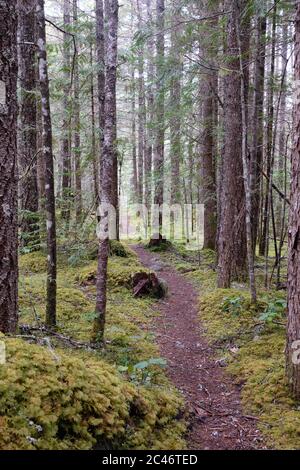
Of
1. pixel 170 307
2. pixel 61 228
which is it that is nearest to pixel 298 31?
pixel 170 307

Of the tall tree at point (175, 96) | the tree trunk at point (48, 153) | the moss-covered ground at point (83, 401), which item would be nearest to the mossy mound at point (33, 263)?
the tree trunk at point (48, 153)

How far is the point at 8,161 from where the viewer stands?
380 centimetres

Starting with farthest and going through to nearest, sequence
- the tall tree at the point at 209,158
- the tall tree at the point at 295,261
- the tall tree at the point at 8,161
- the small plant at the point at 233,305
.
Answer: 1. the tall tree at the point at 209,158
2. the small plant at the point at 233,305
3. the tall tree at the point at 295,261
4. the tall tree at the point at 8,161

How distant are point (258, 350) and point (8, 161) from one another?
4250 millimetres

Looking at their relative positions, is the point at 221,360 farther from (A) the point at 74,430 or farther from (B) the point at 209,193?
(B) the point at 209,193

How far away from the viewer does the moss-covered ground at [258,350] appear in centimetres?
388

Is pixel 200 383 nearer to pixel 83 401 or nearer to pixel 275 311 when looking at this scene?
pixel 275 311

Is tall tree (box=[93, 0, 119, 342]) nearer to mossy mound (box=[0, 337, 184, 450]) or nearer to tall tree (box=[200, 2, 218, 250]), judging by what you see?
mossy mound (box=[0, 337, 184, 450])

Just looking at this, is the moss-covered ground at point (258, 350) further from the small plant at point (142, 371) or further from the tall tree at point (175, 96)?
the tall tree at point (175, 96)

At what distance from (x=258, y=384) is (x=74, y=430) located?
283cm

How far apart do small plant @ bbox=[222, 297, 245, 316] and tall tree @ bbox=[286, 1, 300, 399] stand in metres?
2.66

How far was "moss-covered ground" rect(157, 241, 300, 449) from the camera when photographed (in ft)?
12.7

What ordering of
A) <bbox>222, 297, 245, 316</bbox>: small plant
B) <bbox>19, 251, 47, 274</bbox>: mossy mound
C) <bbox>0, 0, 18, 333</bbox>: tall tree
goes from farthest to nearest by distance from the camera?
<bbox>19, 251, 47, 274</bbox>: mossy mound < <bbox>222, 297, 245, 316</bbox>: small plant < <bbox>0, 0, 18, 333</bbox>: tall tree
